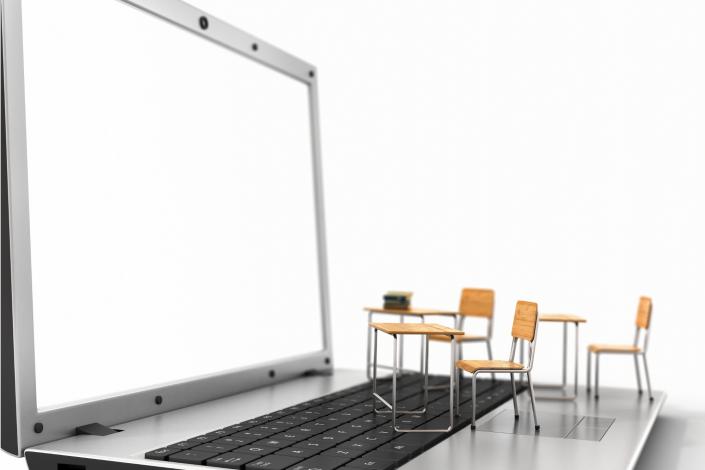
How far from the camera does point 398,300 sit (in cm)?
727

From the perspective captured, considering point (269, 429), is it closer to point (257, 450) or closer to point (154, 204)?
point (257, 450)

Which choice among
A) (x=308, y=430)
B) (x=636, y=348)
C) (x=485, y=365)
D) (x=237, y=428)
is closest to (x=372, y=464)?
(x=308, y=430)

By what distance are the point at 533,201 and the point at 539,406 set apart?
136 inches

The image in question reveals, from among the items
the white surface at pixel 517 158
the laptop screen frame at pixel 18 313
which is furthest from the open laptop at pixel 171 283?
the white surface at pixel 517 158

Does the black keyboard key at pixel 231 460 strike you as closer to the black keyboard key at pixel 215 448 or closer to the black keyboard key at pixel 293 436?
the black keyboard key at pixel 215 448

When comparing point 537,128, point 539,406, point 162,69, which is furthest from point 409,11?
point 539,406

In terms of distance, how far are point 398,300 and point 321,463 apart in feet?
9.90

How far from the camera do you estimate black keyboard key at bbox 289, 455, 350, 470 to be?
14.0 feet

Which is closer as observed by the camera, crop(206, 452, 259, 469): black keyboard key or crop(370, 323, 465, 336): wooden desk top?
crop(206, 452, 259, 469): black keyboard key

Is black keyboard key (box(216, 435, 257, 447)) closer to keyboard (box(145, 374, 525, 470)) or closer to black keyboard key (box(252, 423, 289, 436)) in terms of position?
keyboard (box(145, 374, 525, 470))

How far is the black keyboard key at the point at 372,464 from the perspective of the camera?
4.29m

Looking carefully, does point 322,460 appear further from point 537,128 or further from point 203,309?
point 537,128

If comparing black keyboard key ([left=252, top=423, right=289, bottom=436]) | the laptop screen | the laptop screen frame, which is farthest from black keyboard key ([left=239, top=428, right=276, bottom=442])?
the laptop screen

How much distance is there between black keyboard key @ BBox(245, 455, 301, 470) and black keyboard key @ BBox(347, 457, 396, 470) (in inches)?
11.6
